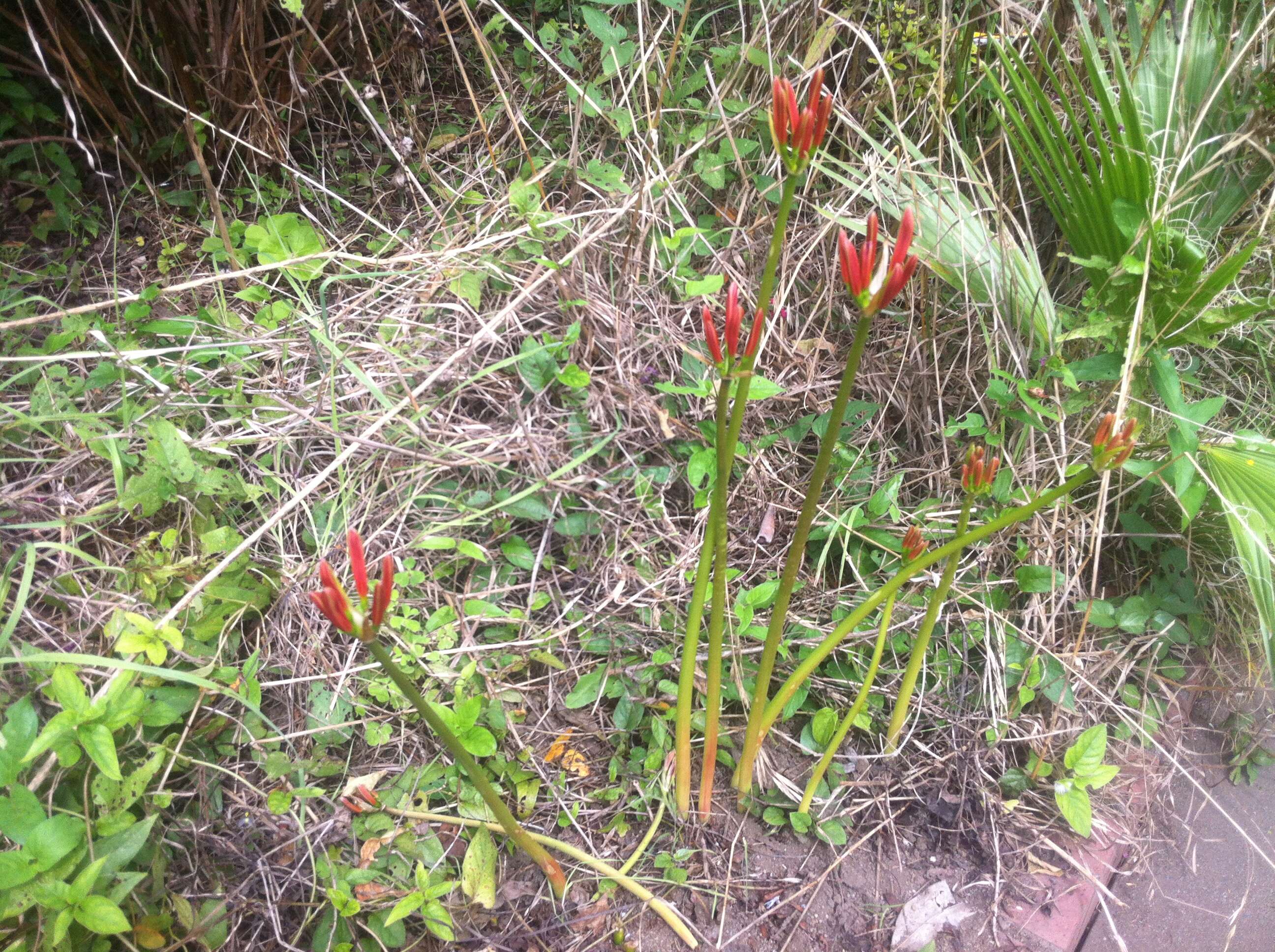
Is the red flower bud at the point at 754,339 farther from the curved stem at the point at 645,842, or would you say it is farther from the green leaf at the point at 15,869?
the green leaf at the point at 15,869

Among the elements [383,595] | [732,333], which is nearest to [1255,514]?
[732,333]

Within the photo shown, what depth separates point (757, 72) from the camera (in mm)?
2023

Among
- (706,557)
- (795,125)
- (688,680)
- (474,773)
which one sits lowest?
(688,680)

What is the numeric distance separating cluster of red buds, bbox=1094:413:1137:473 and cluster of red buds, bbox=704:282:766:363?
44 cm

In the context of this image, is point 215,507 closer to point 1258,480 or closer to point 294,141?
point 294,141

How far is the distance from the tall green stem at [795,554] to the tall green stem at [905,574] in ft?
0.05

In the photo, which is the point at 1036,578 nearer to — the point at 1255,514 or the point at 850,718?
the point at 1255,514

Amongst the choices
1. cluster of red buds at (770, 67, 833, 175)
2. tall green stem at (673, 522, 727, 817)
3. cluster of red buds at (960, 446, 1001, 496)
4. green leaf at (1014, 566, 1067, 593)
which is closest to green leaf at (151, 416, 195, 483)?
tall green stem at (673, 522, 727, 817)

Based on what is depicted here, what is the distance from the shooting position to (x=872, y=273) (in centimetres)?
91

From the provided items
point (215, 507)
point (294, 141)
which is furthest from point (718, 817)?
point (294, 141)

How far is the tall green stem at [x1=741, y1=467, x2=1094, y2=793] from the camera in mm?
1079

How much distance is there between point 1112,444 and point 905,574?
360 millimetres

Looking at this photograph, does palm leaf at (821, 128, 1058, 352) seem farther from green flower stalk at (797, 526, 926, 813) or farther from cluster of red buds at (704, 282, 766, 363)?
cluster of red buds at (704, 282, 766, 363)

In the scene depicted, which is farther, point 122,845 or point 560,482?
point 560,482
